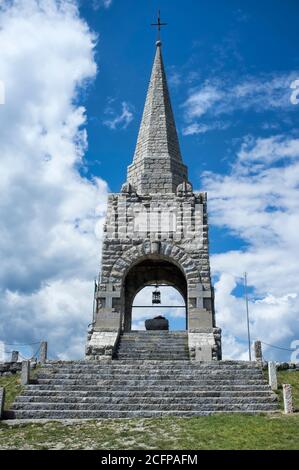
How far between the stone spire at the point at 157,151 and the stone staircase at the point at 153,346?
5.87 metres

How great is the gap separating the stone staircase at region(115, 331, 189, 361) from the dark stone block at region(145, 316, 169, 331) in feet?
8.63

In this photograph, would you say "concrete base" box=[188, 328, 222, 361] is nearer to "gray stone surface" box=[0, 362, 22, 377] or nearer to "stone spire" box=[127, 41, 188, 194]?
"stone spire" box=[127, 41, 188, 194]

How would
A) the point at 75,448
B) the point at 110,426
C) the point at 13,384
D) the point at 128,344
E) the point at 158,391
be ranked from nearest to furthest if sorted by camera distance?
1. the point at 75,448
2. the point at 110,426
3. the point at 158,391
4. the point at 13,384
5. the point at 128,344

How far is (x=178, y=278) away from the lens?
816 inches

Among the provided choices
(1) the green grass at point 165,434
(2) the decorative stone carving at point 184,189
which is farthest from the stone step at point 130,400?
(2) the decorative stone carving at point 184,189

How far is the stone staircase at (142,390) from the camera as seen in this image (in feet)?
34.3

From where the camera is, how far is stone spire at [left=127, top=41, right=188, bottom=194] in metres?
18.8

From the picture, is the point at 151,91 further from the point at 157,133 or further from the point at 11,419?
the point at 11,419

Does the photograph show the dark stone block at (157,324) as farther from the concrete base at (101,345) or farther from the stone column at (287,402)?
the stone column at (287,402)

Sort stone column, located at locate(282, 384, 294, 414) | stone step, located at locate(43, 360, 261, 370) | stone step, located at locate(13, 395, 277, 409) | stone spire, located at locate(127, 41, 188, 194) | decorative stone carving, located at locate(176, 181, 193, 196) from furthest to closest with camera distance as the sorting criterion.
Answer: stone spire, located at locate(127, 41, 188, 194) → decorative stone carving, located at locate(176, 181, 193, 196) → stone step, located at locate(43, 360, 261, 370) → stone step, located at locate(13, 395, 277, 409) → stone column, located at locate(282, 384, 294, 414)

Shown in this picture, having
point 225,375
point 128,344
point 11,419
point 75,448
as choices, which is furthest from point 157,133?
point 75,448

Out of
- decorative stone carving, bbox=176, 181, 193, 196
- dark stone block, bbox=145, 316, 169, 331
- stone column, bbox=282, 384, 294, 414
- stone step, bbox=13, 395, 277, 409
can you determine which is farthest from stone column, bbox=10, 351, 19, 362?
stone column, bbox=282, 384, 294, 414

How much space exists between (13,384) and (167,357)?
473 cm

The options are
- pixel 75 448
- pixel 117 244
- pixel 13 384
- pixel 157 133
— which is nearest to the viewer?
pixel 75 448
